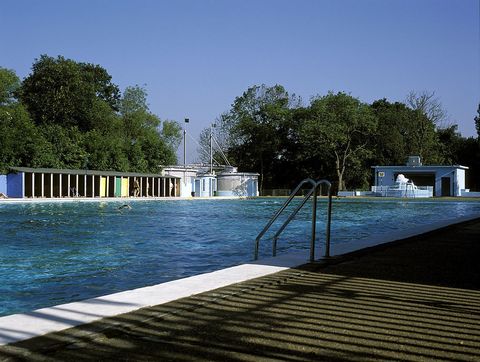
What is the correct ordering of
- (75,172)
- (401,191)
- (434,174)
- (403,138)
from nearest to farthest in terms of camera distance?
(75,172) → (401,191) → (434,174) → (403,138)

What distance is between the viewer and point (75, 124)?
4538 cm

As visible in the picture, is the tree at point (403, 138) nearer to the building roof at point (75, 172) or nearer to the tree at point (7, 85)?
the building roof at point (75, 172)

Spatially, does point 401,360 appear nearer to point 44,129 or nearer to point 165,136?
point 44,129

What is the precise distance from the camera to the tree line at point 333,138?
46.5 m

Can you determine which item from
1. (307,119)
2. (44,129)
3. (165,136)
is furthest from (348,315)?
(165,136)

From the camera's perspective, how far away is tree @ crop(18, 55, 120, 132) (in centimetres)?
4425

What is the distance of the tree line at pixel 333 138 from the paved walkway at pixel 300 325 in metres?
41.3

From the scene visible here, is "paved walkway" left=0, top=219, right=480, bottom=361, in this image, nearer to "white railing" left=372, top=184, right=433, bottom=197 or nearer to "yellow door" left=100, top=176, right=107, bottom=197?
"yellow door" left=100, top=176, right=107, bottom=197

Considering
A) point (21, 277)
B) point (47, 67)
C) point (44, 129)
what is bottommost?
point (21, 277)

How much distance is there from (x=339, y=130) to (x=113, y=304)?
142ft

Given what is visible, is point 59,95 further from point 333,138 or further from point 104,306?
point 104,306

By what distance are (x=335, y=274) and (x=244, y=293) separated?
1299mm

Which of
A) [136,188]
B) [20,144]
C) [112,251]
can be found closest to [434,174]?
[136,188]

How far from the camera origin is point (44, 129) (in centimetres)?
3606
